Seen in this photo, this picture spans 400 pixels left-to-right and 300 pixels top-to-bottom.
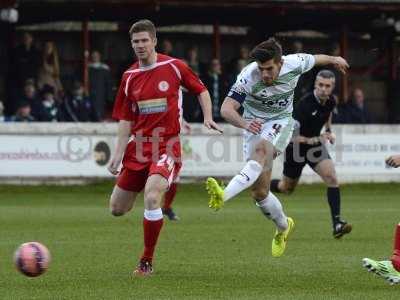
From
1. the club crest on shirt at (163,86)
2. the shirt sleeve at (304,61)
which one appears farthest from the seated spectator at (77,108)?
the club crest on shirt at (163,86)

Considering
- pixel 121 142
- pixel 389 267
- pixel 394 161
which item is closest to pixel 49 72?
pixel 121 142

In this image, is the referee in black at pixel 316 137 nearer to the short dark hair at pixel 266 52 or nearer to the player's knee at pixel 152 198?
the short dark hair at pixel 266 52

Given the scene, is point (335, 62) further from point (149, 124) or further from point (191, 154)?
point (191, 154)

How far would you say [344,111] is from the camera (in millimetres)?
29578

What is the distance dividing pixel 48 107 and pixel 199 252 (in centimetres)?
1372

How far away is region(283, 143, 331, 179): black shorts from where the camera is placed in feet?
54.9

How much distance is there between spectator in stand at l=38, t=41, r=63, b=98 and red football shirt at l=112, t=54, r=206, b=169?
15.4 meters

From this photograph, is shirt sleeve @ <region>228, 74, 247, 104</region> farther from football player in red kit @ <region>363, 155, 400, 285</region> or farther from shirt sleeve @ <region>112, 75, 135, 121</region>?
football player in red kit @ <region>363, 155, 400, 285</region>

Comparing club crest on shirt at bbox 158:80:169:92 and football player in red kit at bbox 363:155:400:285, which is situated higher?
club crest on shirt at bbox 158:80:169:92

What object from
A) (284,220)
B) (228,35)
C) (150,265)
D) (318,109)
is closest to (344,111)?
(228,35)

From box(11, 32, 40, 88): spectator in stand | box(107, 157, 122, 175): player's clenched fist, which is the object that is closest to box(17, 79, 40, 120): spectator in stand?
box(11, 32, 40, 88): spectator in stand

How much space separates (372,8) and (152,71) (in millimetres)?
19582

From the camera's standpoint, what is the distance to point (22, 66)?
27.4 m

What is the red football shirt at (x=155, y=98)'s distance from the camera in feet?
38.8
